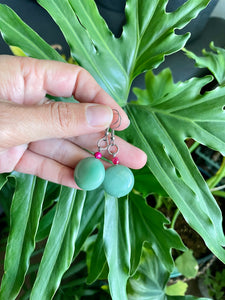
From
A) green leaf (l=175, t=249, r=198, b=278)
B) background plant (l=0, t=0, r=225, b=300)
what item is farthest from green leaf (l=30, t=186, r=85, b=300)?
green leaf (l=175, t=249, r=198, b=278)

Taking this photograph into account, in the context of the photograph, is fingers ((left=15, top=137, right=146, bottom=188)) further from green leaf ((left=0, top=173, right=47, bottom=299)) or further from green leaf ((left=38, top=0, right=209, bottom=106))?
green leaf ((left=38, top=0, right=209, bottom=106))

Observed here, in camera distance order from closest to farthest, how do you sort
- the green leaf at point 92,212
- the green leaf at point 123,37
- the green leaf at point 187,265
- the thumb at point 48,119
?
the thumb at point 48,119 → the green leaf at point 123,37 → the green leaf at point 92,212 → the green leaf at point 187,265

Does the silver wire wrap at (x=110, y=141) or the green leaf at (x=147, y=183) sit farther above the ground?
the silver wire wrap at (x=110, y=141)

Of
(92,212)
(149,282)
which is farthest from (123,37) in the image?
(149,282)

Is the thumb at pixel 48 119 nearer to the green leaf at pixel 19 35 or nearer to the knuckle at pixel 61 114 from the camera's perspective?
the knuckle at pixel 61 114

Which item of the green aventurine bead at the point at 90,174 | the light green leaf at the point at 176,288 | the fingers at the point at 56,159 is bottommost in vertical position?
the light green leaf at the point at 176,288

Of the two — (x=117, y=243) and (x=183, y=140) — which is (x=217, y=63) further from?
(x=117, y=243)

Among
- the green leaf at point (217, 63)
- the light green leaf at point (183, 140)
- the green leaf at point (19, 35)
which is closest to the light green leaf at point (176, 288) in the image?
the light green leaf at point (183, 140)
